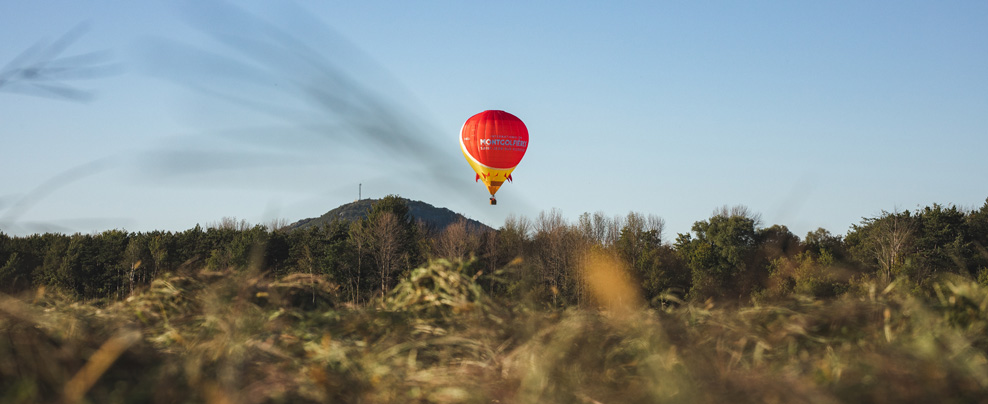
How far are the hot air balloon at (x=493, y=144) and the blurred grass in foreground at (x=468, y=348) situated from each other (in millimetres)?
42305

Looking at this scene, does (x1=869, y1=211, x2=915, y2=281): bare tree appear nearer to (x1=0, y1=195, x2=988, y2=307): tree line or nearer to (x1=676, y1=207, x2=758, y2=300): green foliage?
(x1=0, y1=195, x2=988, y2=307): tree line

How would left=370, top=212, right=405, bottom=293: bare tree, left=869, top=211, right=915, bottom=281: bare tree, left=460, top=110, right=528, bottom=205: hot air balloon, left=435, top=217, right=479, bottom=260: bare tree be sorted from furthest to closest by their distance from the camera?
left=435, top=217, right=479, bottom=260: bare tree → left=370, top=212, right=405, bottom=293: bare tree → left=869, top=211, right=915, bottom=281: bare tree → left=460, top=110, right=528, bottom=205: hot air balloon

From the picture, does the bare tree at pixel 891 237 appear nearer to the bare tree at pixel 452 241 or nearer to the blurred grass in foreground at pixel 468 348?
the bare tree at pixel 452 241

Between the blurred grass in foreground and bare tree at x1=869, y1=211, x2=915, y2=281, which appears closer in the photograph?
the blurred grass in foreground

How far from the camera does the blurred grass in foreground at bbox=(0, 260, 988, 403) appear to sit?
2.17 m

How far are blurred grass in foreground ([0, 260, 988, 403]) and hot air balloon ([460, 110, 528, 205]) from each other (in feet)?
139

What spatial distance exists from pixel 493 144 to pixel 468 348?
142 feet

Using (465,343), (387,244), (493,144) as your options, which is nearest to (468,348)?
(465,343)

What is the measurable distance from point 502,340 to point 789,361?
1.00m

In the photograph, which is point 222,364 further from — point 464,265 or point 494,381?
point 464,265

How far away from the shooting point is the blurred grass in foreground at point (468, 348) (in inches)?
85.5

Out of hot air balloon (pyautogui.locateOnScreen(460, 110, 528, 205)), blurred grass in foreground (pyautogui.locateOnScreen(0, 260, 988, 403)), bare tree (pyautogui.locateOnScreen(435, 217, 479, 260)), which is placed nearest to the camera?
blurred grass in foreground (pyautogui.locateOnScreen(0, 260, 988, 403))

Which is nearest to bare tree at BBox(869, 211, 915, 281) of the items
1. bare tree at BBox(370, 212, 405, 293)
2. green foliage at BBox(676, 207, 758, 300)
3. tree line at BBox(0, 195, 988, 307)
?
tree line at BBox(0, 195, 988, 307)

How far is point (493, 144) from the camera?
4603cm
